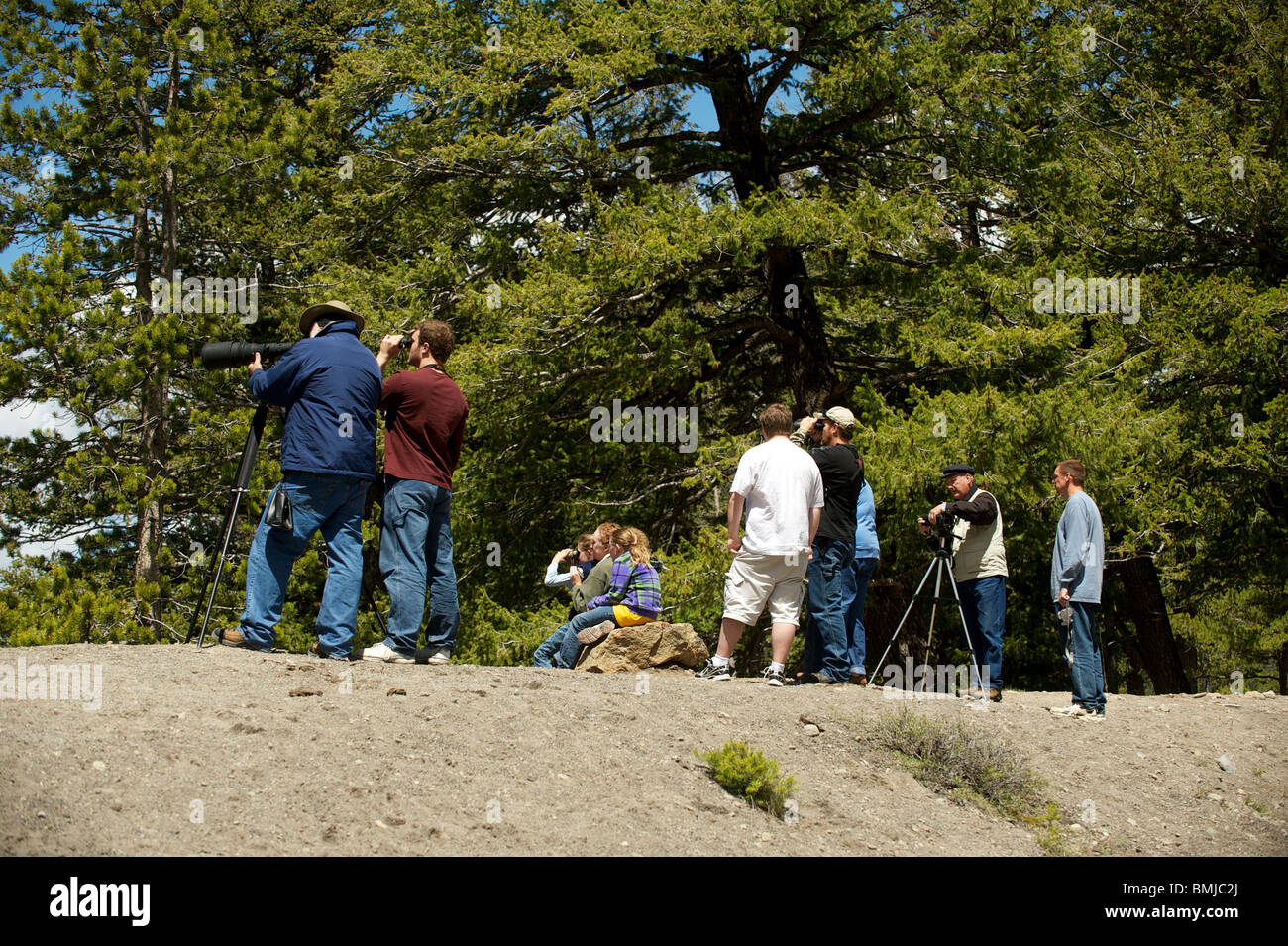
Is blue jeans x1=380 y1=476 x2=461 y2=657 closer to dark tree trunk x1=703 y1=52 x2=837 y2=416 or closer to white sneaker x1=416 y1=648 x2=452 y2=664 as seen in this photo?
white sneaker x1=416 y1=648 x2=452 y2=664

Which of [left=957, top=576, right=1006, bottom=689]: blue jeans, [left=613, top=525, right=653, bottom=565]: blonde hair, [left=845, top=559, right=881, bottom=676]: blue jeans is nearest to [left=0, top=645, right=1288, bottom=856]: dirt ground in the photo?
[left=957, top=576, right=1006, bottom=689]: blue jeans

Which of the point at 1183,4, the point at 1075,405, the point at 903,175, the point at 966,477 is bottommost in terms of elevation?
the point at 966,477

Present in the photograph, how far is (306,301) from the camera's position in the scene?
1650 cm

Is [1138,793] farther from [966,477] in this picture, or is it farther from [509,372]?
[509,372]

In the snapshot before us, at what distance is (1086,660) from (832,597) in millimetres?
1771

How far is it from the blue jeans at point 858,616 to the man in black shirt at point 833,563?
166 millimetres

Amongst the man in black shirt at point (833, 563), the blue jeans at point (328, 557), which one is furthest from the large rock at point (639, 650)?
the blue jeans at point (328, 557)

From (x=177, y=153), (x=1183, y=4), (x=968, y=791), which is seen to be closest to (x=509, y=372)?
(x=177, y=153)

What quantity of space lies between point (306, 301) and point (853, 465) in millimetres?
11056

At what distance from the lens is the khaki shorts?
24.0 feet

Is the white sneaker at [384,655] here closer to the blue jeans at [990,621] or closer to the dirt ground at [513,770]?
the dirt ground at [513,770]

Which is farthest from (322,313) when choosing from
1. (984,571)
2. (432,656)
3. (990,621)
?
(990,621)

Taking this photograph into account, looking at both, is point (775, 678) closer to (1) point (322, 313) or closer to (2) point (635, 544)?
(2) point (635, 544)

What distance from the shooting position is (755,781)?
512 centimetres
